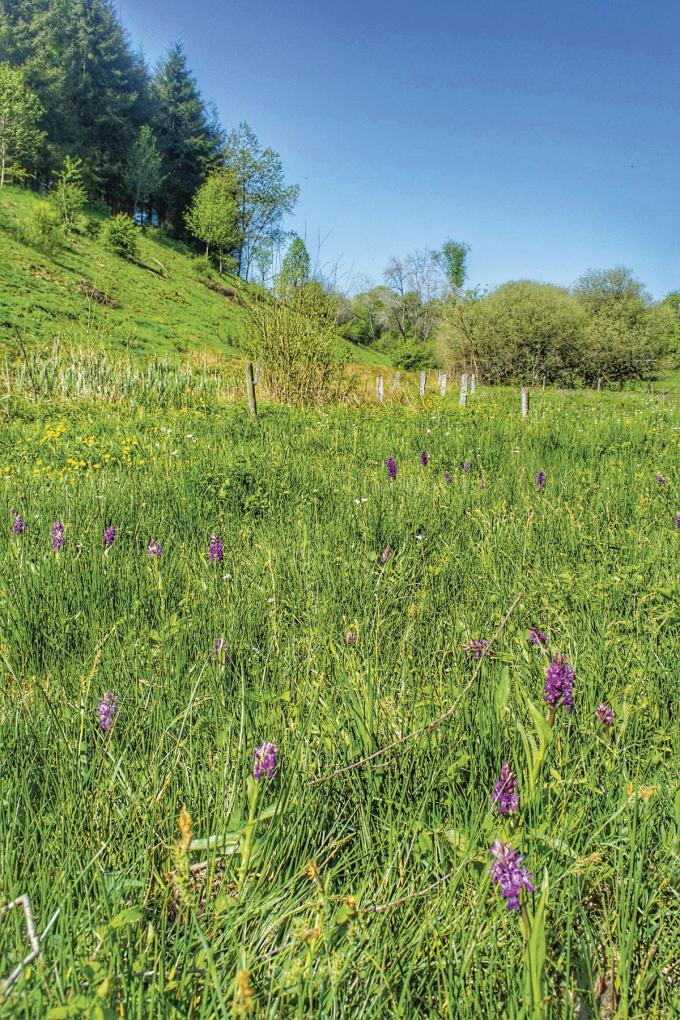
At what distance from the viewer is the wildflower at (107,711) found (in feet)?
4.66

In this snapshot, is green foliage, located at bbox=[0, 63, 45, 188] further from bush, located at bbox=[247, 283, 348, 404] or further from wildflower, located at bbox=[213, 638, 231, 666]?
wildflower, located at bbox=[213, 638, 231, 666]

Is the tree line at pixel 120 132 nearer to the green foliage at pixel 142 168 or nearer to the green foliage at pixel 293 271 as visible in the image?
the green foliage at pixel 142 168

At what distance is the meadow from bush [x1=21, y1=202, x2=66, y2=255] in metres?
34.8

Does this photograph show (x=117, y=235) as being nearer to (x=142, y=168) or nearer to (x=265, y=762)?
(x=142, y=168)

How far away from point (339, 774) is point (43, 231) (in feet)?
127

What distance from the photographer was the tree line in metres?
49.0

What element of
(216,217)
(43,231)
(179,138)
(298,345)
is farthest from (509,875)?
(179,138)

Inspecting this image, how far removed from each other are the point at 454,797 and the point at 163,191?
71.4 metres

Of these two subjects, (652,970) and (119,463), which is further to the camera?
(119,463)

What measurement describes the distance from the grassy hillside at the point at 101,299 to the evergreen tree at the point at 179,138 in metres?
21.5

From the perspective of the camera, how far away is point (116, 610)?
255 centimetres

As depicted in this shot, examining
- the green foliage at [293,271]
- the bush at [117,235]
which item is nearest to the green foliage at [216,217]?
the bush at [117,235]

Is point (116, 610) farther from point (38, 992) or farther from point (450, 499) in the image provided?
point (450, 499)

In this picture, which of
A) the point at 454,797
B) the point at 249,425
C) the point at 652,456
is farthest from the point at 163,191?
the point at 454,797
